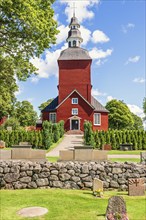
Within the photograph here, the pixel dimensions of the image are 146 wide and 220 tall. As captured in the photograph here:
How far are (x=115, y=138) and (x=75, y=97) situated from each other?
19037mm

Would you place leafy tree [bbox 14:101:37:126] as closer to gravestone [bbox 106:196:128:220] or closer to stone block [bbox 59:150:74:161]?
stone block [bbox 59:150:74:161]

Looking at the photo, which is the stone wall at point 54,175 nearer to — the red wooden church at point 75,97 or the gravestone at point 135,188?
the gravestone at point 135,188

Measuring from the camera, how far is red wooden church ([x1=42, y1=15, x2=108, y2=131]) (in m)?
49.8

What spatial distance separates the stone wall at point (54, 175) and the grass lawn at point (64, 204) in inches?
24.9

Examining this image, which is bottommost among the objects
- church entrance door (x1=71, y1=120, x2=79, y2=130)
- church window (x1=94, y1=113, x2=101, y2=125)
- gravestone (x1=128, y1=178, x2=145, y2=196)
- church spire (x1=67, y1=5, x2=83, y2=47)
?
gravestone (x1=128, y1=178, x2=145, y2=196)

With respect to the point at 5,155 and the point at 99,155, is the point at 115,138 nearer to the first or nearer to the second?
the point at 99,155

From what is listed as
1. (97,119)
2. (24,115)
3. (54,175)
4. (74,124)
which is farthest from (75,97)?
(54,175)

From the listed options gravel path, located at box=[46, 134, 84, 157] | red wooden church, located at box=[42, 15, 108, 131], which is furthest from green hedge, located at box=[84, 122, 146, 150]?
red wooden church, located at box=[42, 15, 108, 131]

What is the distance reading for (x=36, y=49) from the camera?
19672 millimetres

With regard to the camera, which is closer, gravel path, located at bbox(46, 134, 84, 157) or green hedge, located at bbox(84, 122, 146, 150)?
gravel path, located at bbox(46, 134, 84, 157)

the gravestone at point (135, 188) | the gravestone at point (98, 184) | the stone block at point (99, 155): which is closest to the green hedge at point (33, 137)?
the stone block at point (99, 155)

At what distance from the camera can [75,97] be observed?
5000cm

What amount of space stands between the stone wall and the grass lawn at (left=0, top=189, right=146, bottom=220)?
63 cm

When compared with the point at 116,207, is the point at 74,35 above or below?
above
